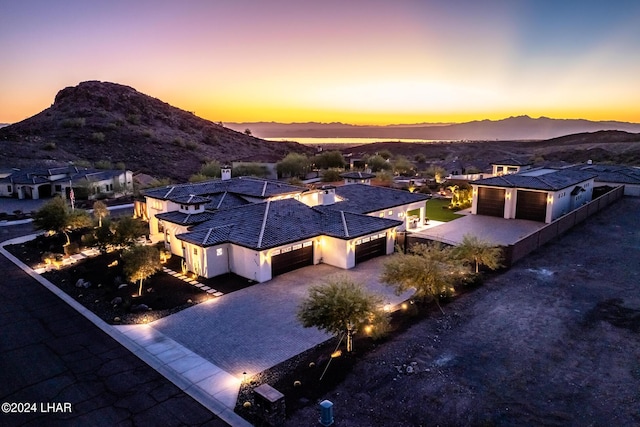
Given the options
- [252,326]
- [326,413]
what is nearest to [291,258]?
[252,326]

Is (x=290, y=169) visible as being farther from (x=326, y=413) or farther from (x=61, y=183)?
(x=326, y=413)

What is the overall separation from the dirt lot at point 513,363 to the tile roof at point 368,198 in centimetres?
1202

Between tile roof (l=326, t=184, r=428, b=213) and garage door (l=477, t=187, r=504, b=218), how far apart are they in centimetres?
822

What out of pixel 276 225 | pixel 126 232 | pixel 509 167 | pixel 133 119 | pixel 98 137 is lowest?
pixel 126 232

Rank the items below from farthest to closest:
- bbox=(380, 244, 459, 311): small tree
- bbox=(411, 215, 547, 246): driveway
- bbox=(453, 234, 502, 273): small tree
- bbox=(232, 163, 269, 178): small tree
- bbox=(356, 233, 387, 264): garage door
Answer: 1. bbox=(232, 163, 269, 178): small tree
2. bbox=(411, 215, 547, 246): driveway
3. bbox=(356, 233, 387, 264): garage door
4. bbox=(453, 234, 502, 273): small tree
5. bbox=(380, 244, 459, 311): small tree

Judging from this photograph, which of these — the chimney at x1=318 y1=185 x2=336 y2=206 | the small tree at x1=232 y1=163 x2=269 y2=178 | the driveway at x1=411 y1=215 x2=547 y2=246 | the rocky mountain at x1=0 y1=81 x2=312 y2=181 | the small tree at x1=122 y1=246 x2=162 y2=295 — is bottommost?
the driveway at x1=411 y1=215 x2=547 y2=246

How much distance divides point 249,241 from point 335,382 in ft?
40.4

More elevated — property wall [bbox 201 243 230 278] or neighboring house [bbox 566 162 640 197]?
neighboring house [bbox 566 162 640 197]

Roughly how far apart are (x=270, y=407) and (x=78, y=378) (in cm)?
765

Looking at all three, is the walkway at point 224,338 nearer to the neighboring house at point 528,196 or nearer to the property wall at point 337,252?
the property wall at point 337,252

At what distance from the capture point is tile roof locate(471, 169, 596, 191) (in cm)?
3922

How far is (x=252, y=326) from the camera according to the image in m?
19.0

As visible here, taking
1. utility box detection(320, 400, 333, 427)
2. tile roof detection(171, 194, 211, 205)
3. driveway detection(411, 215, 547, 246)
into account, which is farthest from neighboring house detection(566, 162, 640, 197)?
utility box detection(320, 400, 333, 427)

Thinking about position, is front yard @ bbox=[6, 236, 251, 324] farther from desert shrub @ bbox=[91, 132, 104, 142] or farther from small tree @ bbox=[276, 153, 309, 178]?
desert shrub @ bbox=[91, 132, 104, 142]
